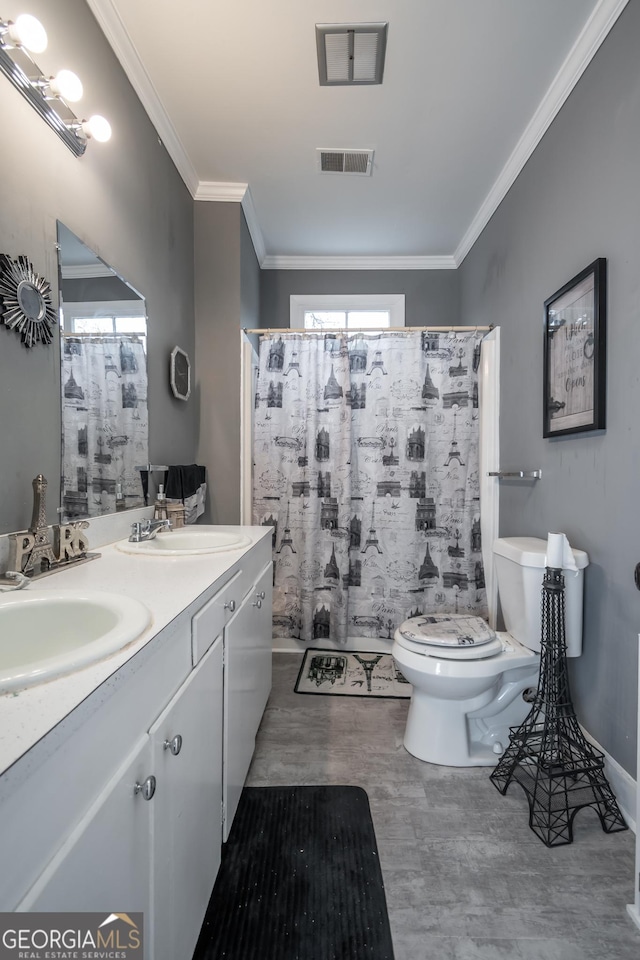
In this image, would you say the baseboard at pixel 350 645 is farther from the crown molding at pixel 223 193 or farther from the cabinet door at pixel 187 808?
the crown molding at pixel 223 193

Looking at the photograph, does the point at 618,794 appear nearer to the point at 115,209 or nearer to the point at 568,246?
the point at 568,246

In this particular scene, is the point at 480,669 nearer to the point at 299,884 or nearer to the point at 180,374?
the point at 299,884

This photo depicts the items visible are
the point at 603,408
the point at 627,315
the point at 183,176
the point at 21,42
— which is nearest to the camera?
the point at 21,42

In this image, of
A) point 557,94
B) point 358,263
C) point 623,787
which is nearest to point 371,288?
point 358,263

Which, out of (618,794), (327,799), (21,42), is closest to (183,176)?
(21,42)

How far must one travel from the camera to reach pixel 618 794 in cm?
146

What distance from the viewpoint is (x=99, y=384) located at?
1.54m

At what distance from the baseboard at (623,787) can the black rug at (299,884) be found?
79 centimetres

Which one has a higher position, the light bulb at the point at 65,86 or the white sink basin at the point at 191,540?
the light bulb at the point at 65,86

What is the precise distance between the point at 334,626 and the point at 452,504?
98cm

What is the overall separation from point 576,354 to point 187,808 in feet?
5.98

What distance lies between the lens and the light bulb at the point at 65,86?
3.97 ft

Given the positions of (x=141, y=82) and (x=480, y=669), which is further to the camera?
(x=141, y=82)

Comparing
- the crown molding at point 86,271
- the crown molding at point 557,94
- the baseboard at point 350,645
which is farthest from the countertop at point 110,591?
the crown molding at point 557,94
